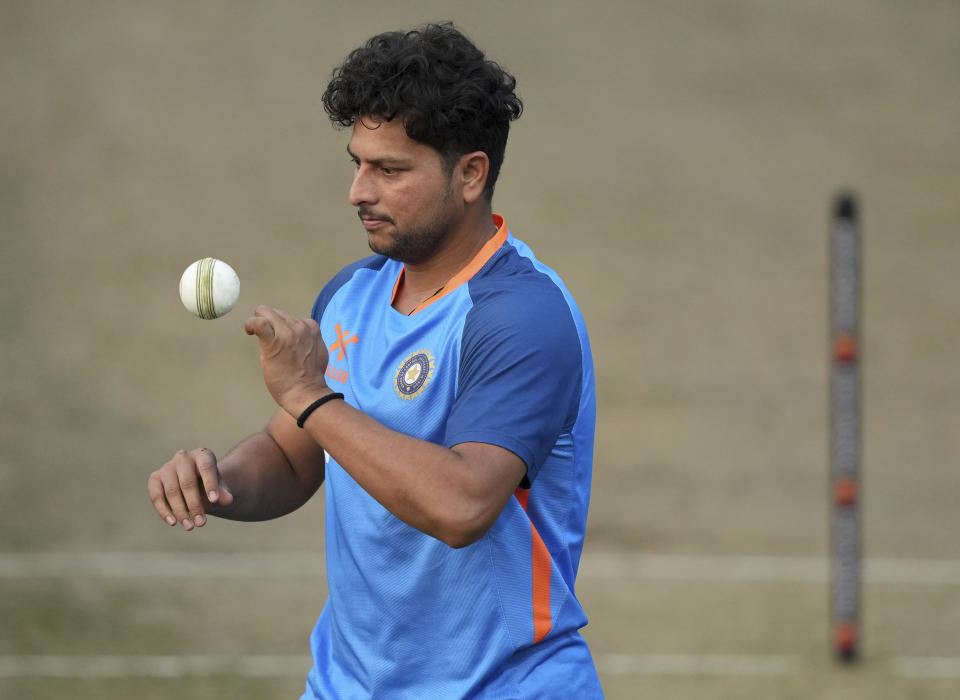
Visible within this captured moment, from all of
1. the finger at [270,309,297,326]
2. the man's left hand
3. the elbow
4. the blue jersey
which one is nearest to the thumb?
the blue jersey

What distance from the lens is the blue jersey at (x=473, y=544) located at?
2.94 metres

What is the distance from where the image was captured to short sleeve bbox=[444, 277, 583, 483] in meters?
2.80

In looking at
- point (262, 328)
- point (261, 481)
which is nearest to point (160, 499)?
point (261, 481)

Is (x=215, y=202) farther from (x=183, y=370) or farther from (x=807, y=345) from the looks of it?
(x=807, y=345)

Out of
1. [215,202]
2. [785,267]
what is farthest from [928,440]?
[215,202]

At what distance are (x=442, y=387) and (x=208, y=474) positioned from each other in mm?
556

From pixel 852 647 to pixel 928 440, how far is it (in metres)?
4.42

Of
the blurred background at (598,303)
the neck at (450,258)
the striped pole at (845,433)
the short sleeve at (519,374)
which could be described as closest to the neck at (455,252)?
the neck at (450,258)

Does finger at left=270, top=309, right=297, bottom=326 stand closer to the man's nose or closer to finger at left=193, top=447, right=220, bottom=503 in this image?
the man's nose

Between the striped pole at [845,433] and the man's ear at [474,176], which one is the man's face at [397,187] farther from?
the striped pole at [845,433]

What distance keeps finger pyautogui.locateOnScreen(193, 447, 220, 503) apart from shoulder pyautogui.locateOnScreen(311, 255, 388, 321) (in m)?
0.50

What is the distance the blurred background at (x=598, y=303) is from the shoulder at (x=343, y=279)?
3973 mm

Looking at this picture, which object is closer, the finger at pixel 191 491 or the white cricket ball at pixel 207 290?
the finger at pixel 191 491

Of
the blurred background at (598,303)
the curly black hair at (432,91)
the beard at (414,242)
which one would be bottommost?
the blurred background at (598,303)
